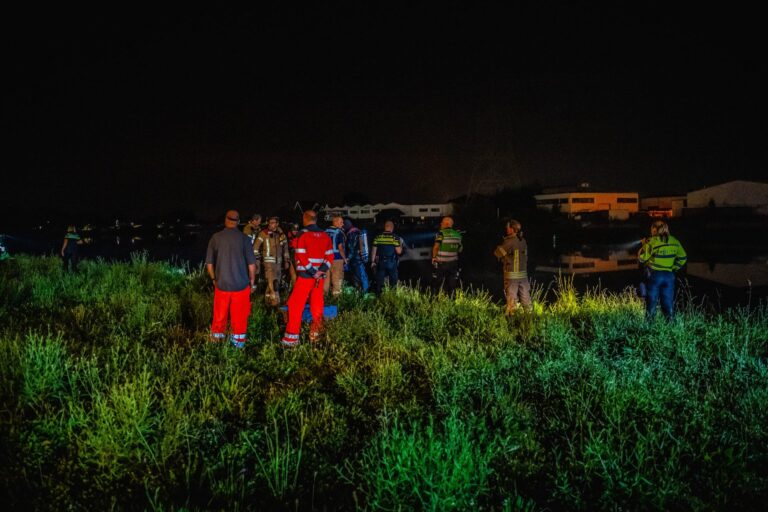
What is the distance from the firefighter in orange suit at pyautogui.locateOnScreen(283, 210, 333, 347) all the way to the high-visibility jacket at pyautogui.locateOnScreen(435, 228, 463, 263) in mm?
4419

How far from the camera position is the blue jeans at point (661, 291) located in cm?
884

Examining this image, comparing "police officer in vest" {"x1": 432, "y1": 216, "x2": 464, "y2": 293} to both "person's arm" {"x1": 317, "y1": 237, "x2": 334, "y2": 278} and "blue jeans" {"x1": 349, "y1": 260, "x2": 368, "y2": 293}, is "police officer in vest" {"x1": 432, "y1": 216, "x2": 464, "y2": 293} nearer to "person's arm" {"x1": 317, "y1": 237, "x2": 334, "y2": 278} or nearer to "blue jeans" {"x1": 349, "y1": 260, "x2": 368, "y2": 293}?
"blue jeans" {"x1": 349, "y1": 260, "x2": 368, "y2": 293}

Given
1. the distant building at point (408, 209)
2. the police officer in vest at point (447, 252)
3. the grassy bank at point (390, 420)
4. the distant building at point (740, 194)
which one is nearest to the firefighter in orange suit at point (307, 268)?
the grassy bank at point (390, 420)

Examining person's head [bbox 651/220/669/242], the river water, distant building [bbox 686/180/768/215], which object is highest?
distant building [bbox 686/180/768/215]

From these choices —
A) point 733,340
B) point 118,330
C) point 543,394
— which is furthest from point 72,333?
point 733,340

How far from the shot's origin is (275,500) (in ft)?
11.8

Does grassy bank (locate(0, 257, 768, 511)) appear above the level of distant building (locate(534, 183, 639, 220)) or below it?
below

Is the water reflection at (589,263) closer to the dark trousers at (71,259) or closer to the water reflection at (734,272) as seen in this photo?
the water reflection at (734,272)

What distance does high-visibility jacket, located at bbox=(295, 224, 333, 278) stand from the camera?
7141 mm

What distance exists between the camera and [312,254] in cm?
715

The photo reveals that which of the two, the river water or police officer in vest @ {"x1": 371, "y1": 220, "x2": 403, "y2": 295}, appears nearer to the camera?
police officer in vest @ {"x1": 371, "y1": 220, "x2": 403, "y2": 295}

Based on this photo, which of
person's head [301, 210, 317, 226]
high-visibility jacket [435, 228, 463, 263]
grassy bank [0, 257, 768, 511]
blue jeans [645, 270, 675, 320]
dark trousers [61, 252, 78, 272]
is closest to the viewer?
grassy bank [0, 257, 768, 511]

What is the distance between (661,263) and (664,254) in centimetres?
17

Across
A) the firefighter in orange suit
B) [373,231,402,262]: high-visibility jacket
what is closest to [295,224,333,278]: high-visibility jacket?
Answer: the firefighter in orange suit
